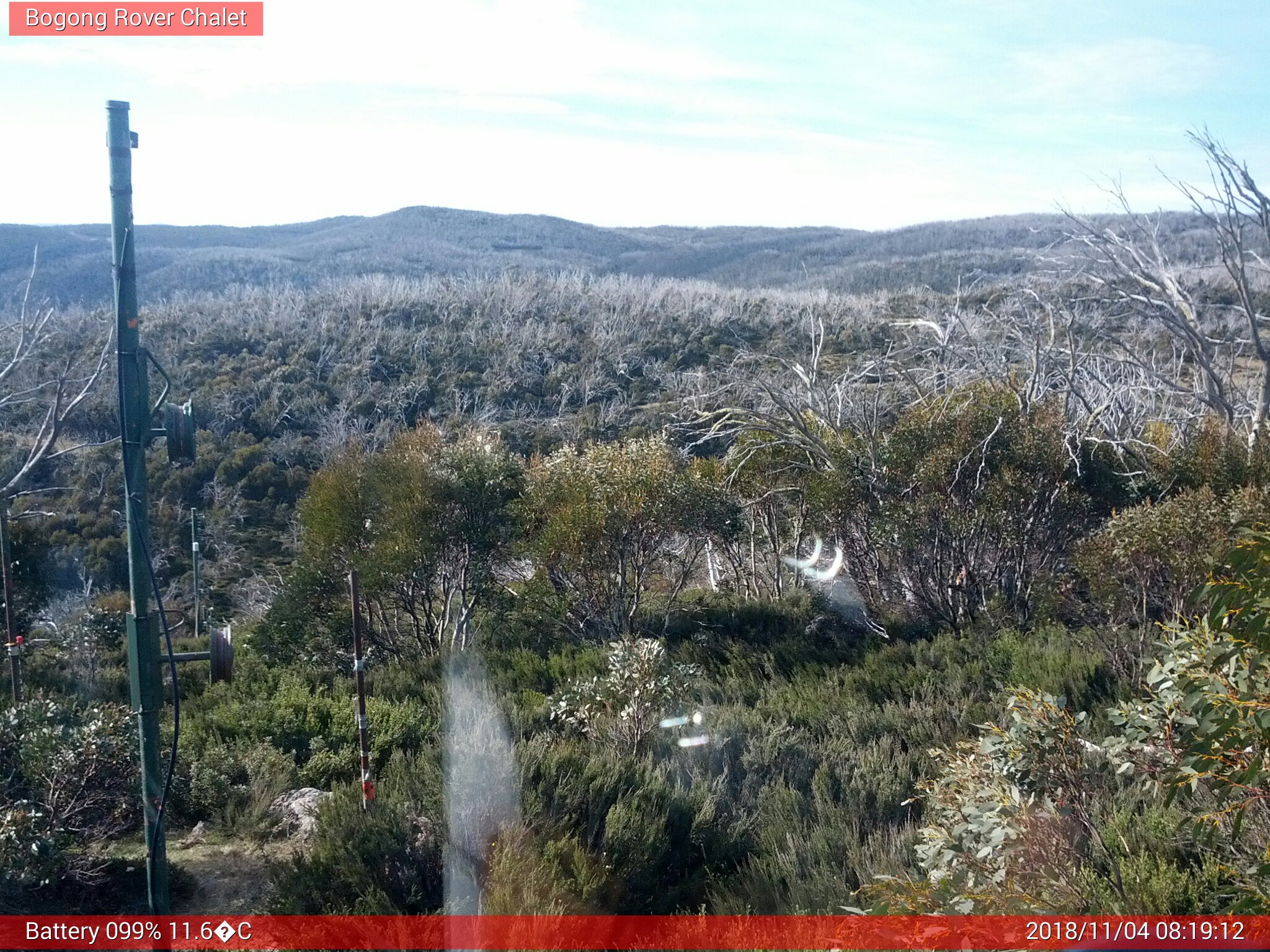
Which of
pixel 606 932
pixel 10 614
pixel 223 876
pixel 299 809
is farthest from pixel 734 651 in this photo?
pixel 10 614

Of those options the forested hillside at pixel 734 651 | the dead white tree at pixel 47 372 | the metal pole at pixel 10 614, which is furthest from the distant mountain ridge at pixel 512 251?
the metal pole at pixel 10 614

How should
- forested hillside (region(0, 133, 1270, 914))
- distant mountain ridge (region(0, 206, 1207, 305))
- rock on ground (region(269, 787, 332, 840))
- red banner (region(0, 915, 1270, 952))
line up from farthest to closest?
distant mountain ridge (region(0, 206, 1207, 305)) < rock on ground (region(269, 787, 332, 840)) < forested hillside (region(0, 133, 1270, 914)) < red banner (region(0, 915, 1270, 952))

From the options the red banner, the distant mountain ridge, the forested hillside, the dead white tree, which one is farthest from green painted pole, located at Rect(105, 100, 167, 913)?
the distant mountain ridge

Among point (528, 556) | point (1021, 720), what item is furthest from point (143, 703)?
point (528, 556)

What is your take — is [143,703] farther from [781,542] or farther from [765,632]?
[781,542]

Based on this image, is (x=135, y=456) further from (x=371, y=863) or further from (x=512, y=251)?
(x=512, y=251)

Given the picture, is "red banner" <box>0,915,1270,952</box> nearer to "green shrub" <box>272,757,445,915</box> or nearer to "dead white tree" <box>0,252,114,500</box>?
"green shrub" <box>272,757,445,915</box>
